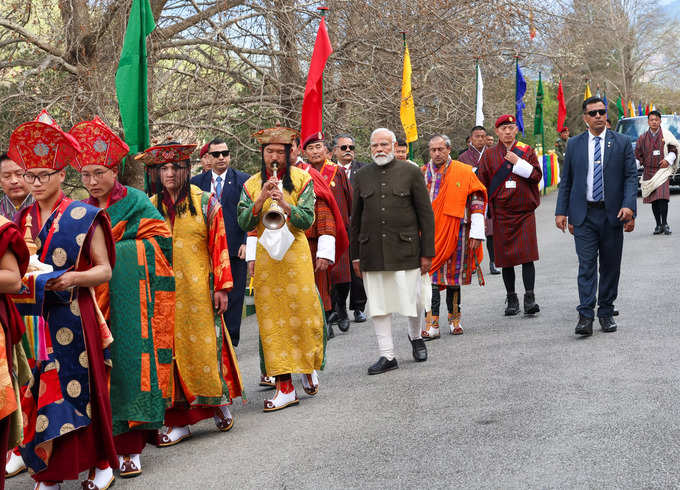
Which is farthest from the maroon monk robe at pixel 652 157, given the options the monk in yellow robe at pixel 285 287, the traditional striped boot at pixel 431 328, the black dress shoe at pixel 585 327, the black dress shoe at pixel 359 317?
the monk in yellow robe at pixel 285 287

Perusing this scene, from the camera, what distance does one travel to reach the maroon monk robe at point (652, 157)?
15.1 m

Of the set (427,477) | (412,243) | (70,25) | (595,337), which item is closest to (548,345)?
(595,337)

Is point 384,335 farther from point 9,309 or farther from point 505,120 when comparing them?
point 9,309

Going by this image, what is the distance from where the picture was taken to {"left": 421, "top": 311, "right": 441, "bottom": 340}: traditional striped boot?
866cm

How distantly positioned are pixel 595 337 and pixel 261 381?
2.85m

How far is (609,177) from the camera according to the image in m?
8.02

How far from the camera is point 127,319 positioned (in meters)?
5.21

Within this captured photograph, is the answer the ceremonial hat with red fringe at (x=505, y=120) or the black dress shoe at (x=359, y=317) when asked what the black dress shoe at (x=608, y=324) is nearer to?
the ceremonial hat with red fringe at (x=505, y=120)

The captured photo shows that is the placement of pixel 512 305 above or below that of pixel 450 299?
below

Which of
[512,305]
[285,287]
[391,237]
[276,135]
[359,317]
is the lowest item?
[359,317]

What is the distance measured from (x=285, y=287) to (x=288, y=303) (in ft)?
0.38

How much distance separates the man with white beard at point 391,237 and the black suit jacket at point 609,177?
151 centimetres

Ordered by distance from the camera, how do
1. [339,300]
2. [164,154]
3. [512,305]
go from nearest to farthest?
[164,154] → [512,305] → [339,300]

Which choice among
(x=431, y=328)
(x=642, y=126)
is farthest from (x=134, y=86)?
(x=642, y=126)
